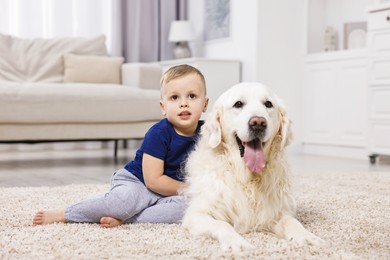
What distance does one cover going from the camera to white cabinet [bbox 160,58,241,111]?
16.4 feet

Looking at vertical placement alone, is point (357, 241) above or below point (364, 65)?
below

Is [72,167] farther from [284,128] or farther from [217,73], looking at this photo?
[284,128]

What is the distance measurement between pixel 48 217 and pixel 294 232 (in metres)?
0.80

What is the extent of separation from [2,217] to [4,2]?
13.2 ft

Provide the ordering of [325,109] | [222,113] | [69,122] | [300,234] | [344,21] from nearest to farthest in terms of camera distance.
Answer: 1. [300,234]
2. [222,113]
3. [69,122]
4. [325,109]
5. [344,21]

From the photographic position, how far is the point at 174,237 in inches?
59.9

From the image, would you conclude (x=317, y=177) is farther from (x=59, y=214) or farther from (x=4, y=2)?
(x=4, y=2)

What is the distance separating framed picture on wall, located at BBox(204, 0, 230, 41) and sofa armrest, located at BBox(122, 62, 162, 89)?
1.19m

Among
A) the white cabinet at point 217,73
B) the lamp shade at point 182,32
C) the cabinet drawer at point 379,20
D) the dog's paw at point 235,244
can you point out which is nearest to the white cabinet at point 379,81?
the cabinet drawer at point 379,20

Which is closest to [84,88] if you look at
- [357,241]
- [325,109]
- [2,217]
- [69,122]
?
[69,122]

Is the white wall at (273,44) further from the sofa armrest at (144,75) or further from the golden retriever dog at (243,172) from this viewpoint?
the golden retriever dog at (243,172)

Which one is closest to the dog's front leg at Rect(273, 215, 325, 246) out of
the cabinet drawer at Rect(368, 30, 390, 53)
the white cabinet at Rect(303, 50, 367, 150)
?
the cabinet drawer at Rect(368, 30, 390, 53)

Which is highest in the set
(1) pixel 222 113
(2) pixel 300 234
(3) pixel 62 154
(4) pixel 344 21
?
(4) pixel 344 21

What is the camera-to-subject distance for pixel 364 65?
4.48 m
